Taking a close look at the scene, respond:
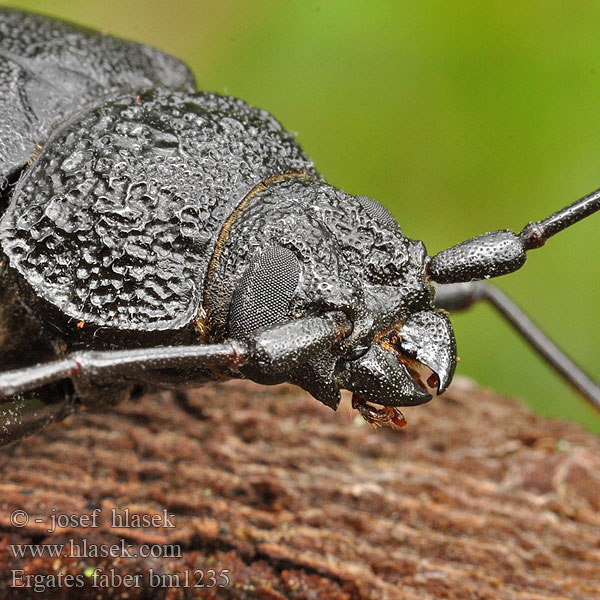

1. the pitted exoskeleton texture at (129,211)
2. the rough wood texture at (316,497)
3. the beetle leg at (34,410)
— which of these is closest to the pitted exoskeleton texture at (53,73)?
the pitted exoskeleton texture at (129,211)

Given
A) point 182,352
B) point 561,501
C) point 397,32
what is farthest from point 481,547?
point 397,32

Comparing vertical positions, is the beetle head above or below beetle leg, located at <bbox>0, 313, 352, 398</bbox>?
above

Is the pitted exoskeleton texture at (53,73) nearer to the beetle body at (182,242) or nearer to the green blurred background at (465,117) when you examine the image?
the beetle body at (182,242)

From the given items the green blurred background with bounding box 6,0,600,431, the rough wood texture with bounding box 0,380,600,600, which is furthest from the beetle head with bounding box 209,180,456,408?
the green blurred background with bounding box 6,0,600,431

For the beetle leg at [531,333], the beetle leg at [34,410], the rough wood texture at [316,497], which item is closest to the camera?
the beetle leg at [34,410]

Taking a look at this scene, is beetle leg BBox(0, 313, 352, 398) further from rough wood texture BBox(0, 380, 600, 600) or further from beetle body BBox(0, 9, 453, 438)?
rough wood texture BBox(0, 380, 600, 600)
